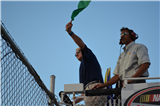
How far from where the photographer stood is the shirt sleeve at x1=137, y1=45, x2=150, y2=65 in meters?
4.40

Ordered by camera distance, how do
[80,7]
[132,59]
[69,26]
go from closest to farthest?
Answer: [132,59]
[69,26]
[80,7]

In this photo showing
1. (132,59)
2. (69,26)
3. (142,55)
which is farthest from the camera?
(69,26)

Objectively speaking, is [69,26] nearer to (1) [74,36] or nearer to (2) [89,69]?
(1) [74,36]

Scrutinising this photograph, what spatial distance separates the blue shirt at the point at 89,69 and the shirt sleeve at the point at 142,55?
89 centimetres

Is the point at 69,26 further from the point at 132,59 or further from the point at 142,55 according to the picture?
the point at 142,55

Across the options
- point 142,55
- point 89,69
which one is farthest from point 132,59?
point 89,69

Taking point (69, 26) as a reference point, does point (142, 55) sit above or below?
below

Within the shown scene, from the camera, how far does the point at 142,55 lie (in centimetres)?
448

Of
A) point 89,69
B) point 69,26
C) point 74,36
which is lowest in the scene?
point 89,69

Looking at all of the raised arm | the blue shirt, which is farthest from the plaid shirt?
the raised arm

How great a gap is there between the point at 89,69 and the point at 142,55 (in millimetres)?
1065

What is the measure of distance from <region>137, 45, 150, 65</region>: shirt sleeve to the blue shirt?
0.89m

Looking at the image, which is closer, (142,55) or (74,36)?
(142,55)

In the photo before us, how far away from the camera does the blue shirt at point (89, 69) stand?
495 cm
